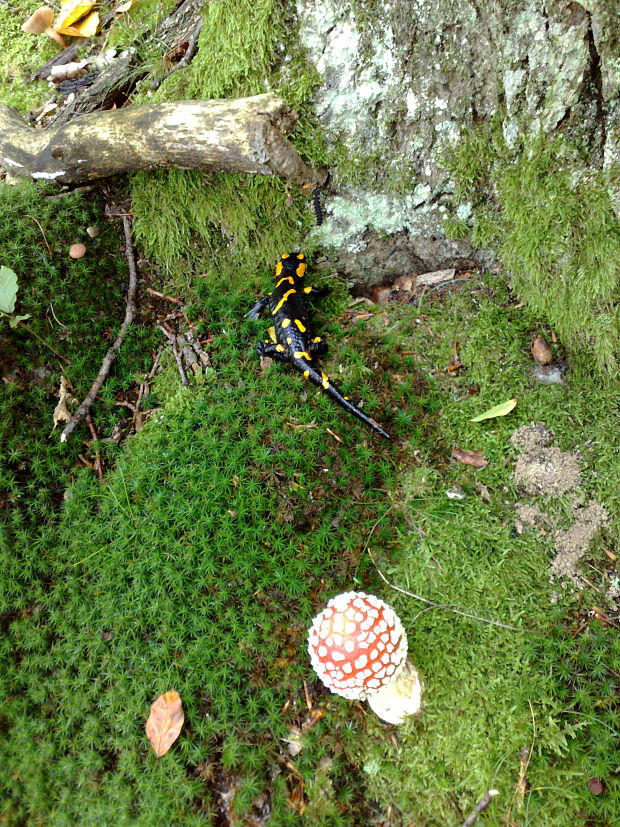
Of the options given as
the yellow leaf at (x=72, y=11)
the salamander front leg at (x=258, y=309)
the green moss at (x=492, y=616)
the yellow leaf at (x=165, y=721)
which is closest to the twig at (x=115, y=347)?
the salamander front leg at (x=258, y=309)

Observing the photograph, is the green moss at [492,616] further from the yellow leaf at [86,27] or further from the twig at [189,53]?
the yellow leaf at [86,27]

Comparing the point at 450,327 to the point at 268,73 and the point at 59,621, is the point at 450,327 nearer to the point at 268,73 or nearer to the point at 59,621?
the point at 268,73

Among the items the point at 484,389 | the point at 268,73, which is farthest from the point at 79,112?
the point at 484,389

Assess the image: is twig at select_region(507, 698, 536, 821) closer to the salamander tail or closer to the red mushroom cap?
the red mushroom cap

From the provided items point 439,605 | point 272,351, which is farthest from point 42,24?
point 439,605

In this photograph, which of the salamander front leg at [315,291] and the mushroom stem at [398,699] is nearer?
the mushroom stem at [398,699]

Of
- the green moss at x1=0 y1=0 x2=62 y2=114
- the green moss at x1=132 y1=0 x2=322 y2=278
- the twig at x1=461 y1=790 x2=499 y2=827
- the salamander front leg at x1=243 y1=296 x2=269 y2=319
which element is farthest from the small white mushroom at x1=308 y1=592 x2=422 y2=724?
the green moss at x1=0 y1=0 x2=62 y2=114
